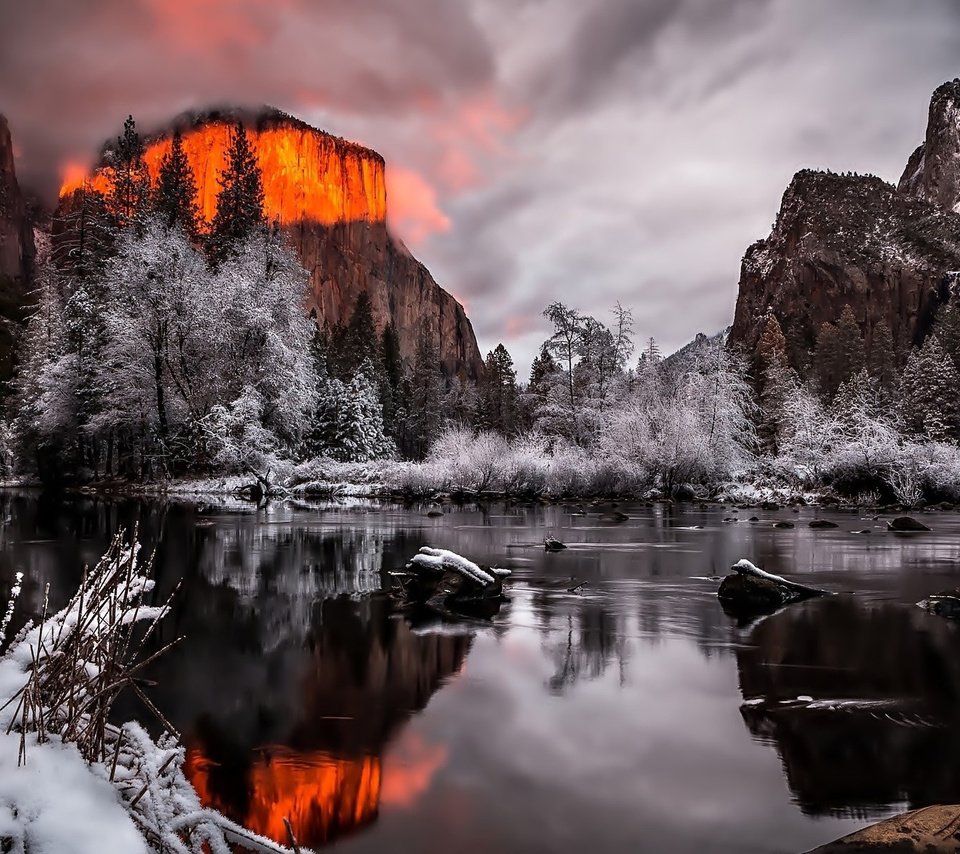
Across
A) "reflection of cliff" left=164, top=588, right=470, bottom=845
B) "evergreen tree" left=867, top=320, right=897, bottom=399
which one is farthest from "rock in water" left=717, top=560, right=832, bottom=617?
"evergreen tree" left=867, top=320, right=897, bottom=399

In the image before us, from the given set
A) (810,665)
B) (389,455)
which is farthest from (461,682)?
(389,455)

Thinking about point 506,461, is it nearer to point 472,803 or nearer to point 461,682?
point 461,682

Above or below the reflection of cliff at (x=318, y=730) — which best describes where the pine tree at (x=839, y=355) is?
above

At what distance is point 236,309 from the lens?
123ft

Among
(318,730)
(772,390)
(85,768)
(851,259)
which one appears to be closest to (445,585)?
(318,730)

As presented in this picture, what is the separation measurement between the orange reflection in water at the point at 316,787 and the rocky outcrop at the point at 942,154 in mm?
190610

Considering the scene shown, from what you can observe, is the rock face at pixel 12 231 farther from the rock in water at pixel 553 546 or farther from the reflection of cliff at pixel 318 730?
the reflection of cliff at pixel 318 730

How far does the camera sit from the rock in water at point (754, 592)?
11453 millimetres

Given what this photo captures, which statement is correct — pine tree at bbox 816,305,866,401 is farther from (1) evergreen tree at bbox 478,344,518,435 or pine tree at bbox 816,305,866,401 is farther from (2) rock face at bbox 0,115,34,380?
(2) rock face at bbox 0,115,34,380

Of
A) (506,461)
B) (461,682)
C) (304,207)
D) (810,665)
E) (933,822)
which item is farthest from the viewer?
(304,207)

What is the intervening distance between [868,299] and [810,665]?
145 meters

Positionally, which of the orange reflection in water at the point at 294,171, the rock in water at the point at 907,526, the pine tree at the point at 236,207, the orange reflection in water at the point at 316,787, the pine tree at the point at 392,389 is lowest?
the orange reflection in water at the point at 316,787

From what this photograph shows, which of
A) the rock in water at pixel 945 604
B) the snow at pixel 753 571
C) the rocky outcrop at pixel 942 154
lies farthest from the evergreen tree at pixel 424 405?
the rocky outcrop at pixel 942 154

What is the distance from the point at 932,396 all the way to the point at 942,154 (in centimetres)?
14230
